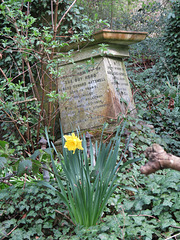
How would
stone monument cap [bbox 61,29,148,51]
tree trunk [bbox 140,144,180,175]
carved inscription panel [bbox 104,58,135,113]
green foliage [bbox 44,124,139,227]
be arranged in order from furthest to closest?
carved inscription panel [bbox 104,58,135,113] < stone monument cap [bbox 61,29,148,51] < green foliage [bbox 44,124,139,227] < tree trunk [bbox 140,144,180,175]

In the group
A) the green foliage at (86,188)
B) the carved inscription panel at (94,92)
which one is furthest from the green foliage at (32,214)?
the carved inscription panel at (94,92)

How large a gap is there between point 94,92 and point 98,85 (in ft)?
0.37

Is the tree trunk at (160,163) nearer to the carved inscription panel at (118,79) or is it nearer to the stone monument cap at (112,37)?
the carved inscription panel at (118,79)

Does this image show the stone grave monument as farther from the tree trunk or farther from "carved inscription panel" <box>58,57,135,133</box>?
the tree trunk

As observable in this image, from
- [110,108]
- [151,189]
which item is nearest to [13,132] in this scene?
[110,108]

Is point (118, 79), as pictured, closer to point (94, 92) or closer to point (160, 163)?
point (94, 92)

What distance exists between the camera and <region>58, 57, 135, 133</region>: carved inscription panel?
349cm

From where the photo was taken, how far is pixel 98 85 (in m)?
3.57

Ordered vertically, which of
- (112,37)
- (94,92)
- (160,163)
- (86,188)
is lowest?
(86,188)

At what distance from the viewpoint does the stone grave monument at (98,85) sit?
11.4ft

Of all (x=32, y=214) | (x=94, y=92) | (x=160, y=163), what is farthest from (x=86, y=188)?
(x=94, y=92)

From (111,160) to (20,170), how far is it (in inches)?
24.0

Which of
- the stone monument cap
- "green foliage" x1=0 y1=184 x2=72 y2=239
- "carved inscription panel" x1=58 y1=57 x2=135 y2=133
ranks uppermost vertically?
the stone monument cap

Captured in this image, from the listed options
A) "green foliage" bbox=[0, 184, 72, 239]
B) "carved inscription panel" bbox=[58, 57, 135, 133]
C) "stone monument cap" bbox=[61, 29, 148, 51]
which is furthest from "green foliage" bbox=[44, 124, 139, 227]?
"stone monument cap" bbox=[61, 29, 148, 51]
